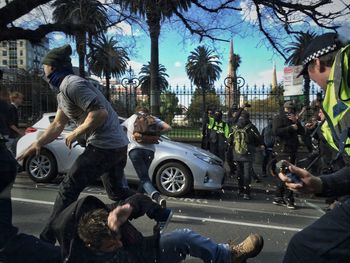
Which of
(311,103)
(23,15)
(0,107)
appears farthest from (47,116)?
(311,103)

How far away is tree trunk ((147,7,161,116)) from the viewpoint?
11.4m

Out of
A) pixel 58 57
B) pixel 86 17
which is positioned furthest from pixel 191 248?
pixel 86 17

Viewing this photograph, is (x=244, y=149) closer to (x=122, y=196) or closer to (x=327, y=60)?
(x=122, y=196)

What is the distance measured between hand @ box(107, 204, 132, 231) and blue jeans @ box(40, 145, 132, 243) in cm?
79

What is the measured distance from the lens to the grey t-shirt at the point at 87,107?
3.92 meters

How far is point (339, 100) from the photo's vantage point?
2070mm

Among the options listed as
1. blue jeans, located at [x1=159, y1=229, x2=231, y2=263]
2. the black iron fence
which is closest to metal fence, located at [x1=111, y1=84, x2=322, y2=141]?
the black iron fence

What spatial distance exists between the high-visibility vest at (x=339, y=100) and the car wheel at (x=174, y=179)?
616 centimetres

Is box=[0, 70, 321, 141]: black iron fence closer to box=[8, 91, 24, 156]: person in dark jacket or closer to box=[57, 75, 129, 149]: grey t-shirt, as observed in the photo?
box=[8, 91, 24, 156]: person in dark jacket

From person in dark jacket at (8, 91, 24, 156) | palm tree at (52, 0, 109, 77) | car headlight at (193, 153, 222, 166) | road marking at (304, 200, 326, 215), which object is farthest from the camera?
palm tree at (52, 0, 109, 77)

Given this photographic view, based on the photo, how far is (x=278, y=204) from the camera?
310 inches

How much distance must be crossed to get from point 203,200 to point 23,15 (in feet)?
22.1

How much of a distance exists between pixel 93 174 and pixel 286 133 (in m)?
5.03

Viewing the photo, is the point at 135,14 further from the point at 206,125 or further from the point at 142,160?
the point at 142,160
